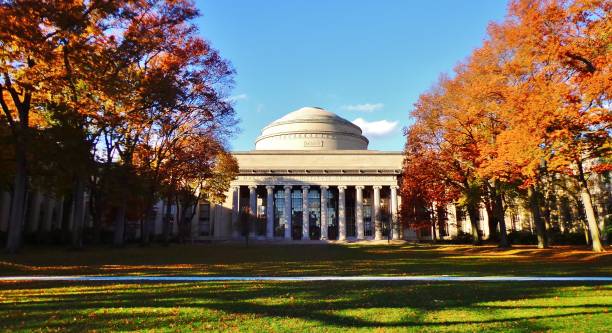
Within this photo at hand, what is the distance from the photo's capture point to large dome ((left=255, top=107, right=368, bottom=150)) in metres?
81.2

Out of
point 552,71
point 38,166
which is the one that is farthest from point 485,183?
point 38,166

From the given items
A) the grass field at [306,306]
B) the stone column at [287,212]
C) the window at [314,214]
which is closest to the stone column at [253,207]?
the stone column at [287,212]

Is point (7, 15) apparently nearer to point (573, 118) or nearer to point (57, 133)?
point (57, 133)

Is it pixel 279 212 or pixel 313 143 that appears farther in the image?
pixel 313 143

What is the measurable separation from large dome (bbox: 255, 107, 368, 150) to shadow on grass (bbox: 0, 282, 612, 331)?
6731 cm

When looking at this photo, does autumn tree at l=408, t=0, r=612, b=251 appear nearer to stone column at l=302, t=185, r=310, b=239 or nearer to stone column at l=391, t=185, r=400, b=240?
stone column at l=391, t=185, r=400, b=240

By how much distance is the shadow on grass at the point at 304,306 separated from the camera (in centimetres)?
848

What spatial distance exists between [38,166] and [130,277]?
73.3 feet

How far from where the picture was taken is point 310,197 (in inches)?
2805

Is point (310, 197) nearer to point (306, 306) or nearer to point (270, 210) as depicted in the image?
point (270, 210)

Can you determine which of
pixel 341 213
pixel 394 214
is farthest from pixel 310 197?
pixel 394 214

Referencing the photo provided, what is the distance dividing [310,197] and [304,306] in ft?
201

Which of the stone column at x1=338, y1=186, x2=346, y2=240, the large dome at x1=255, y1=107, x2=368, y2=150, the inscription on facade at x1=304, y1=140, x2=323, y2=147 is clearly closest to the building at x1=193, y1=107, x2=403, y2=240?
the stone column at x1=338, y1=186, x2=346, y2=240

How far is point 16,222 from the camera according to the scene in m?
24.1
